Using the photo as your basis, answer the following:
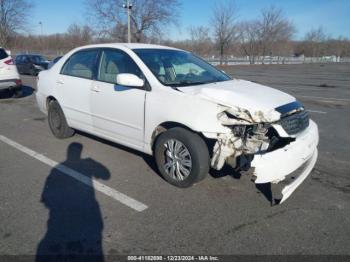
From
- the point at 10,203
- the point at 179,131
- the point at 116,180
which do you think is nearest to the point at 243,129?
the point at 179,131

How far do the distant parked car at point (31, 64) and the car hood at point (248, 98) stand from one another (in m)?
18.7

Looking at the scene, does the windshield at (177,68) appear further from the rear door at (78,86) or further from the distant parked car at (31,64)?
the distant parked car at (31,64)

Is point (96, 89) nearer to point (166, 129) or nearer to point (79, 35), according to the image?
point (166, 129)

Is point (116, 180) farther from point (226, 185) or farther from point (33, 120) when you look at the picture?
point (33, 120)

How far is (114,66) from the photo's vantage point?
4.32 metres

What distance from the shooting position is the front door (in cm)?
391

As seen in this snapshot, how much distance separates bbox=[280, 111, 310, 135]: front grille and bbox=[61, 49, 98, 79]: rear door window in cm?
295

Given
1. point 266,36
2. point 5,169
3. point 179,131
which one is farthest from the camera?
point 266,36

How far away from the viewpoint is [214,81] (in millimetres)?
4203

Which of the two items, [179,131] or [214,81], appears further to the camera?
[214,81]

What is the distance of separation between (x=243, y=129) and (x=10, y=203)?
272cm

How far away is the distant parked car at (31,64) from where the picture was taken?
19547 millimetres

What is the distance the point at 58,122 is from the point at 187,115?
10.4 ft

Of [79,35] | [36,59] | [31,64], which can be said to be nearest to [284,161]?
[31,64]
